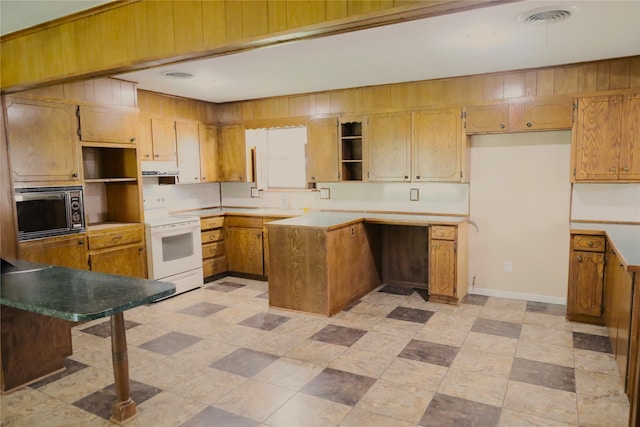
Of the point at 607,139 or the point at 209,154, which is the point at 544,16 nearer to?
the point at 607,139

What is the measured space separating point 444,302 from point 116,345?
3.30m

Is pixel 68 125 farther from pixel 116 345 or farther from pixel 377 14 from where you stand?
pixel 377 14

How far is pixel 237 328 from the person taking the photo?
397 centimetres

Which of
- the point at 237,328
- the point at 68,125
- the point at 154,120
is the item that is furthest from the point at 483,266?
the point at 68,125

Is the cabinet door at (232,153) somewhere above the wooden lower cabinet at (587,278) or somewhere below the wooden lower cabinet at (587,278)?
above

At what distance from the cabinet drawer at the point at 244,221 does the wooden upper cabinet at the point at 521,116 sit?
276 cm

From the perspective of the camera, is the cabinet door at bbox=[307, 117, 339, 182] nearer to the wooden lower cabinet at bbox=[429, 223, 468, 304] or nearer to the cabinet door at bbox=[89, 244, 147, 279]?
the wooden lower cabinet at bbox=[429, 223, 468, 304]

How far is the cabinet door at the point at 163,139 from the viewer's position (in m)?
5.09

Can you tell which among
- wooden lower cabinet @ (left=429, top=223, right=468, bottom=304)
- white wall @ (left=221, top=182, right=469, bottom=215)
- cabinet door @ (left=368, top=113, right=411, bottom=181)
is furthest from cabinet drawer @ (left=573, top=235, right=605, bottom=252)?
cabinet door @ (left=368, top=113, right=411, bottom=181)

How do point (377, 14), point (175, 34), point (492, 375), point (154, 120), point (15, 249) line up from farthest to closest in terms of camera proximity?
point (154, 120), point (15, 249), point (492, 375), point (175, 34), point (377, 14)

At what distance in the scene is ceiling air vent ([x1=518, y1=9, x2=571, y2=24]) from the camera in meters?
2.68

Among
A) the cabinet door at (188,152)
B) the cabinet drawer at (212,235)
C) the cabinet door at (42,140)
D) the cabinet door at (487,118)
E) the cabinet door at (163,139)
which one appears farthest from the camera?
the cabinet drawer at (212,235)

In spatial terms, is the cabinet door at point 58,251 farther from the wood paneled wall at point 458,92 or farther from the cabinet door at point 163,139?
the wood paneled wall at point 458,92

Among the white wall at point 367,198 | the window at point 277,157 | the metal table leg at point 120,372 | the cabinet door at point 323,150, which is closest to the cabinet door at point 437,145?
the white wall at point 367,198
